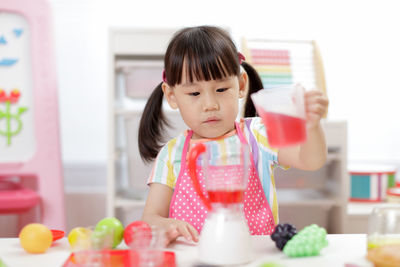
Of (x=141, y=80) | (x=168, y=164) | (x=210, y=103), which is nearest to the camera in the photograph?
(x=210, y=103)

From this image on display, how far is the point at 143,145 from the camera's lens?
4.20ft

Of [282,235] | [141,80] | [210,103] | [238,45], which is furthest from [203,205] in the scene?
[238,45]

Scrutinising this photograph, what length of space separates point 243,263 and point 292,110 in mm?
237

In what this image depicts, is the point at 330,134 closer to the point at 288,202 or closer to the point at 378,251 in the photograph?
the point at 288,202

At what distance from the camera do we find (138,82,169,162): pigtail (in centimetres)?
127

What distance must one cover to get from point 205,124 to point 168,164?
15 cm

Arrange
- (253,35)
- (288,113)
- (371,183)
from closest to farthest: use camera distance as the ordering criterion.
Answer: (288,113), (371,183), (253,35)

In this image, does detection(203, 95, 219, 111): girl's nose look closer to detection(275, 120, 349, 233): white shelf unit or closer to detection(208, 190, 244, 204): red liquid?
detection(208, 190, 244, 204): red liquid

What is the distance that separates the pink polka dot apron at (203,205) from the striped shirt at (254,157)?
17mm

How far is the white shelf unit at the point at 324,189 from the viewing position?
213 centimetres

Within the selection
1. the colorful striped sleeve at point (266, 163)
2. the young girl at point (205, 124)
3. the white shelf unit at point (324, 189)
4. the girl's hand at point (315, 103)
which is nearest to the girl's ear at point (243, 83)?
the young girl at point (205, 124)

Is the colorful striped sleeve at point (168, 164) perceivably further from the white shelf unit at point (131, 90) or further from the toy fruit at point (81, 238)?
the white shelf unit at point (131, 90)

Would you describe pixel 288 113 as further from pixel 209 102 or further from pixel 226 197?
pixel 209 102

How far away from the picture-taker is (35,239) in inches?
32.6
